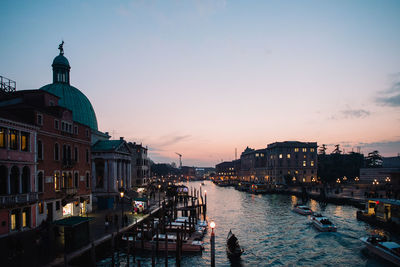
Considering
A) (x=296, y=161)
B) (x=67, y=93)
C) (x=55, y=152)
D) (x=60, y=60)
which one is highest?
(x=60, y=60)

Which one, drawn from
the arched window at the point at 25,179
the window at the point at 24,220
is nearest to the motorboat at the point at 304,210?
the window at the point at 24,220

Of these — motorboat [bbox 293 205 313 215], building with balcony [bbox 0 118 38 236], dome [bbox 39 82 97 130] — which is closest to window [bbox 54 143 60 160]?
building with balcony [bbox 0 118 38 236]

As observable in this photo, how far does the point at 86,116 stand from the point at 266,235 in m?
42.1

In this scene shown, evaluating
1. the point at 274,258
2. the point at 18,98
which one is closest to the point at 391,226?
the point at 274,258

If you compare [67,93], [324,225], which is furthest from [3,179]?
[324,225]

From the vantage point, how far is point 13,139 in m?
28.7

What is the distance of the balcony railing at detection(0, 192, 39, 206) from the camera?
26.4 meters

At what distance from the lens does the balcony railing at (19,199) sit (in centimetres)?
2638

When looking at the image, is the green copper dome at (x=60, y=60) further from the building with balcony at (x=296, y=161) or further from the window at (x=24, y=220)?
the building with balcony at (x=296, y=161)

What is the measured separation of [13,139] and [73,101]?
32316 mm

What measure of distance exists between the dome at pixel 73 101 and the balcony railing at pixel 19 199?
96.7ft

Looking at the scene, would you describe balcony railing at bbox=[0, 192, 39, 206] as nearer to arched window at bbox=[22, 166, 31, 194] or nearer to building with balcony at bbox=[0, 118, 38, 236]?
building with balcony at bbox=[0, 118, 38, 236]

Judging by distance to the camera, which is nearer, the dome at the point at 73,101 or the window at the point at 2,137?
the window at the point at 2,137

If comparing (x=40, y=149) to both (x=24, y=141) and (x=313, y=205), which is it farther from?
(x=313, y=205)
